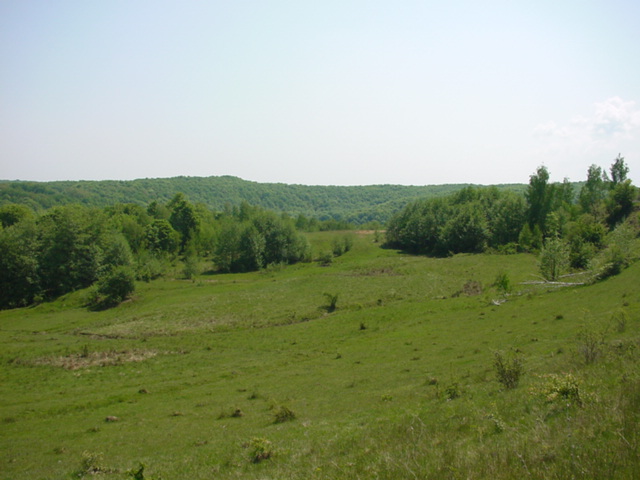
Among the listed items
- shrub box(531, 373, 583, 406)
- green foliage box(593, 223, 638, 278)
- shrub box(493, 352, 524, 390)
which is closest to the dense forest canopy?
green foliage box(593, 223, 638, 278)

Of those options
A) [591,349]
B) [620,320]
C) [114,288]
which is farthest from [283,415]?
[114,288]

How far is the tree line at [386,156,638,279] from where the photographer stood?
8981cm

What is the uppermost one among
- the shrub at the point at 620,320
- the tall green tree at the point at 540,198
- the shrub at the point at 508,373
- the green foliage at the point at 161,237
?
the tall green tree at the point at 540,198

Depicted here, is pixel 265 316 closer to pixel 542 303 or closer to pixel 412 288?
pixel 412 288

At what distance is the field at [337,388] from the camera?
10.2 m

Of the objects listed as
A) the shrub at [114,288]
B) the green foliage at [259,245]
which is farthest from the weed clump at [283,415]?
the green foliage at [259,245]

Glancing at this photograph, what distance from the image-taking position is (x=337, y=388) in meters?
25.2

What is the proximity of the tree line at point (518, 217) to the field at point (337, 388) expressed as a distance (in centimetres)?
4153

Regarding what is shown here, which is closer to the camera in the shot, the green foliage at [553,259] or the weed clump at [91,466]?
the weed clump at [91,466]

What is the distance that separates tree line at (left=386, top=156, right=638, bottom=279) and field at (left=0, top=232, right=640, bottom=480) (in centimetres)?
4153

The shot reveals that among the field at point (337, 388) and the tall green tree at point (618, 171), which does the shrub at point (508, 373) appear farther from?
the tall green tree at point (618, 171)

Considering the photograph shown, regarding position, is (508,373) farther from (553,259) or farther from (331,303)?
(331,303)

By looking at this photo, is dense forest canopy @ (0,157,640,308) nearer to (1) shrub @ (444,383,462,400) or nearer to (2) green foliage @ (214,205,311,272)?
(2) green foliage @ (214,205,311,272)

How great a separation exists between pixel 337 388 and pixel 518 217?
9663 centimetres
